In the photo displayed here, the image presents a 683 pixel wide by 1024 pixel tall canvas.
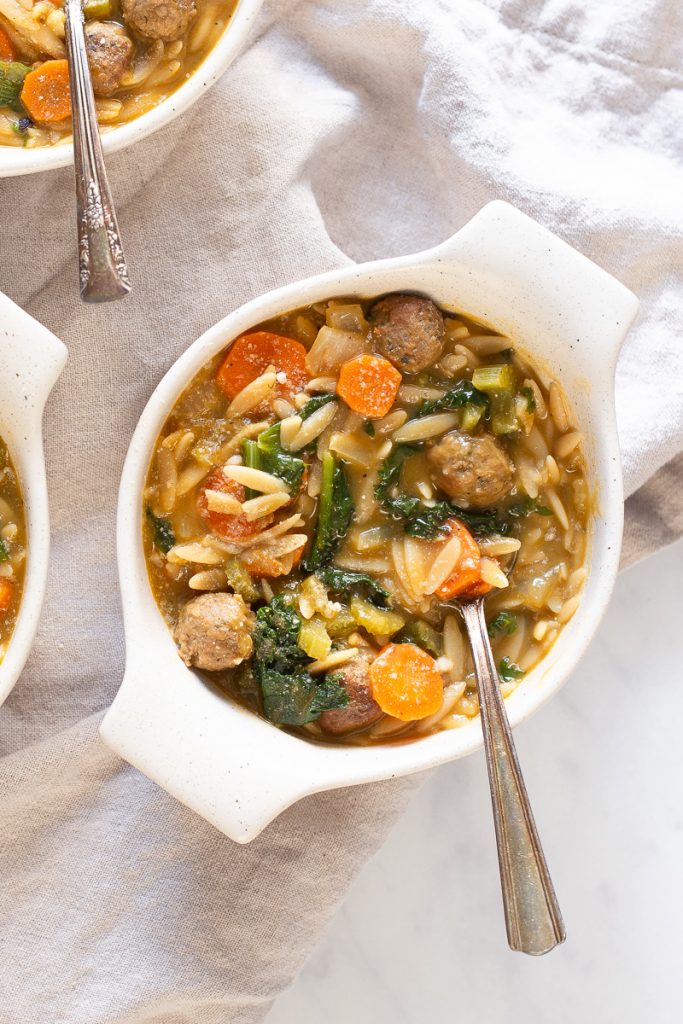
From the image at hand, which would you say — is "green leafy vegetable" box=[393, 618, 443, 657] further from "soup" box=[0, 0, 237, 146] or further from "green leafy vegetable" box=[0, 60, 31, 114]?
"green leafy vegetable" box=[0, 60, 31, 114]

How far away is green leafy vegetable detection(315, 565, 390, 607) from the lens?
373 cm

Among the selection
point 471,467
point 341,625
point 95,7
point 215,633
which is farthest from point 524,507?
point 95,7

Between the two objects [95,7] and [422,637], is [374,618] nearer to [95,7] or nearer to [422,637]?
[422,637]

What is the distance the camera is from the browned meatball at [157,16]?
3.82 m

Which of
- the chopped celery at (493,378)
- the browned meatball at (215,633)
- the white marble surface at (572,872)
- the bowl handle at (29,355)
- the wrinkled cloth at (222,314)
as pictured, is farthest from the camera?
the white marble surface at (572,872)

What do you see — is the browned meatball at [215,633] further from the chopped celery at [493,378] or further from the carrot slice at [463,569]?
the chopped celery at [493,378]

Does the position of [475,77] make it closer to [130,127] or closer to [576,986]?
[130,127]

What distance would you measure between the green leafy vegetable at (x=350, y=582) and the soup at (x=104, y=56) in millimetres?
1749

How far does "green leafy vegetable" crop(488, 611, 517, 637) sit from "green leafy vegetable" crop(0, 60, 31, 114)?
8.12ft

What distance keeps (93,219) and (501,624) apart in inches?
74.8

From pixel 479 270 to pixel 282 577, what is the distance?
1218mm

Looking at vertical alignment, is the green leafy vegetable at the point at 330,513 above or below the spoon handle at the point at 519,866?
above

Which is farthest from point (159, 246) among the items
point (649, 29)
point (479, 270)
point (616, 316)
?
point (649, 29)

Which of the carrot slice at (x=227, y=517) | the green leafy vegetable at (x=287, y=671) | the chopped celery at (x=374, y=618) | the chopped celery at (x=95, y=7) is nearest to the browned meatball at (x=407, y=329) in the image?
the carrot slice at (x=227, y=517)
